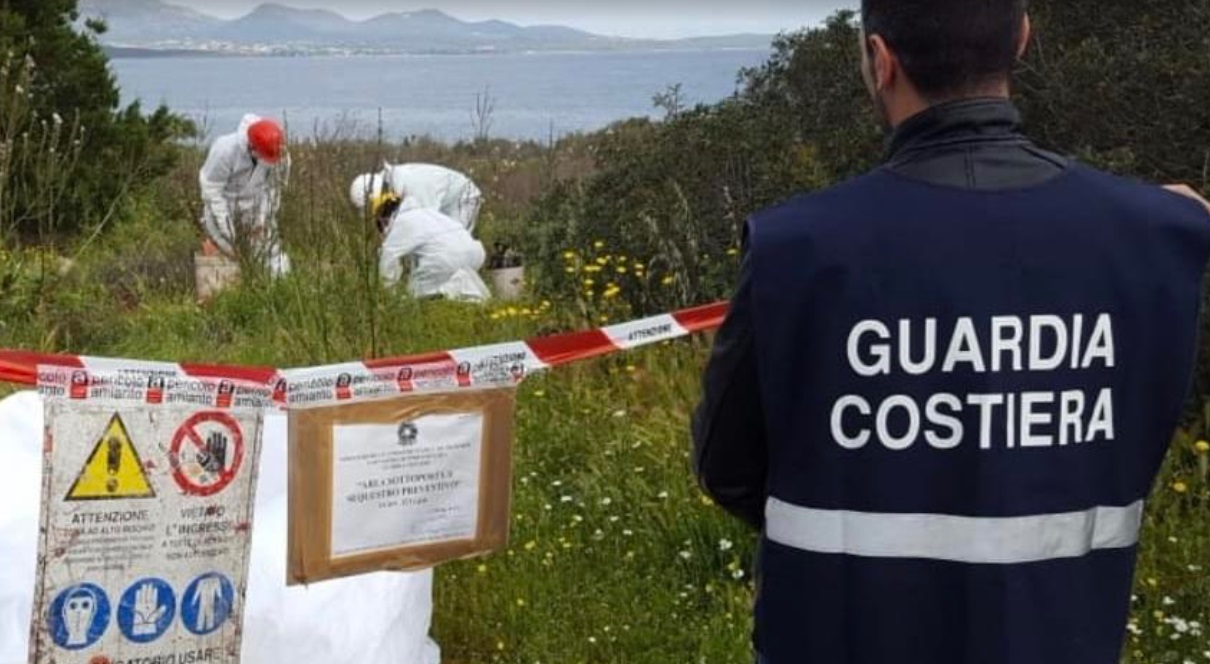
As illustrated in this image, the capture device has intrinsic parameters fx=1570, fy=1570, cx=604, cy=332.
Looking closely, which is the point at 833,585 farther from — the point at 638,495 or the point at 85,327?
the point at 85,327

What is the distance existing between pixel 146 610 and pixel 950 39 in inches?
74.2

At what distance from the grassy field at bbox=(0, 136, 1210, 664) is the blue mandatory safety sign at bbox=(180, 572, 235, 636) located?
48.8 inches

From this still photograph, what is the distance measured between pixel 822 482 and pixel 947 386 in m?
0.21

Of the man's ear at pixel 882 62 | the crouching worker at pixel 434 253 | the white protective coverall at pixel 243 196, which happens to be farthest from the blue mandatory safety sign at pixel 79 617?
the crouching worker at pixel 434 253

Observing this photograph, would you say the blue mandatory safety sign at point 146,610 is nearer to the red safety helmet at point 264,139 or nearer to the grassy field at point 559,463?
the grassy field at point 559,463

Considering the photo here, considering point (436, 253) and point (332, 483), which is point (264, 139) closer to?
point (436, 253)

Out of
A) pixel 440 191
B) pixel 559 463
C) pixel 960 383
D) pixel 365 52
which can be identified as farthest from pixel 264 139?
pixel 365 52

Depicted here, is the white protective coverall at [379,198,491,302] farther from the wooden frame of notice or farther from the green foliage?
the wooden frame of notice

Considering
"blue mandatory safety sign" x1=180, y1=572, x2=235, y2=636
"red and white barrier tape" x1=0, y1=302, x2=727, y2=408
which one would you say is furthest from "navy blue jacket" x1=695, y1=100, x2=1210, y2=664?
"blue mandatory safety sign" x1=180, y1=572, x2=235, y2=636

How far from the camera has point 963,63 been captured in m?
1.96

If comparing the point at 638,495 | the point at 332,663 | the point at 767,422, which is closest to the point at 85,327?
the point at 638,495

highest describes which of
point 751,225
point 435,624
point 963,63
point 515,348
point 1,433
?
point 963,63

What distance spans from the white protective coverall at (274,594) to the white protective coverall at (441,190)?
22.8 feet

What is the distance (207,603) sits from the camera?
3.06 metres
